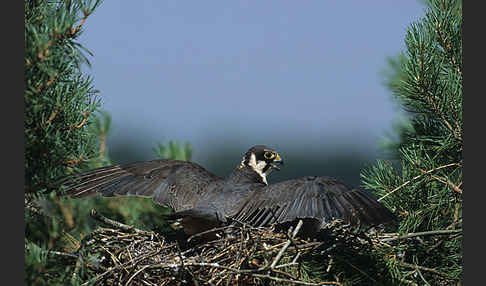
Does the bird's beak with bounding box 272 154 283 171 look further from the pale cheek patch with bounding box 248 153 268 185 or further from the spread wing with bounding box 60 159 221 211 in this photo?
the spread wing with bounding box 60 159 221 211

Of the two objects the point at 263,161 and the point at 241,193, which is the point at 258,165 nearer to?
the point at 263,161

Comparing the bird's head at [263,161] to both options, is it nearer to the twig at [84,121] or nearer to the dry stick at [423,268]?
the dry stick at [423,268]

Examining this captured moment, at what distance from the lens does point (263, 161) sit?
11.8 feet

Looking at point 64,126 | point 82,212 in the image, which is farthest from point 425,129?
point 82,212

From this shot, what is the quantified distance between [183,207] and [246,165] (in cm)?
68

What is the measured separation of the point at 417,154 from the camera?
7.75ft

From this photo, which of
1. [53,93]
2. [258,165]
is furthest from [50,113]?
[258,165]

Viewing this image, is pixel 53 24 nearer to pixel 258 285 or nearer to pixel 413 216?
pixel 258 285

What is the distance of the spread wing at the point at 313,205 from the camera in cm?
223

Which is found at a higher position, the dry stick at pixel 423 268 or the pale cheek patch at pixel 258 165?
the pale cheek patch at pixel 258 165

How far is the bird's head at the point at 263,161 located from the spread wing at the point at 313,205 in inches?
27.0

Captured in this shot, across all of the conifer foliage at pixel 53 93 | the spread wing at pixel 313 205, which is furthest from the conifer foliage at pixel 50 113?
the spread wing at pixel 313 205

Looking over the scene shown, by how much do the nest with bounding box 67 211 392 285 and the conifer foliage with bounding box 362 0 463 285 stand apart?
7.7 inches

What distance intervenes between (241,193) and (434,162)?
122 centimetres
